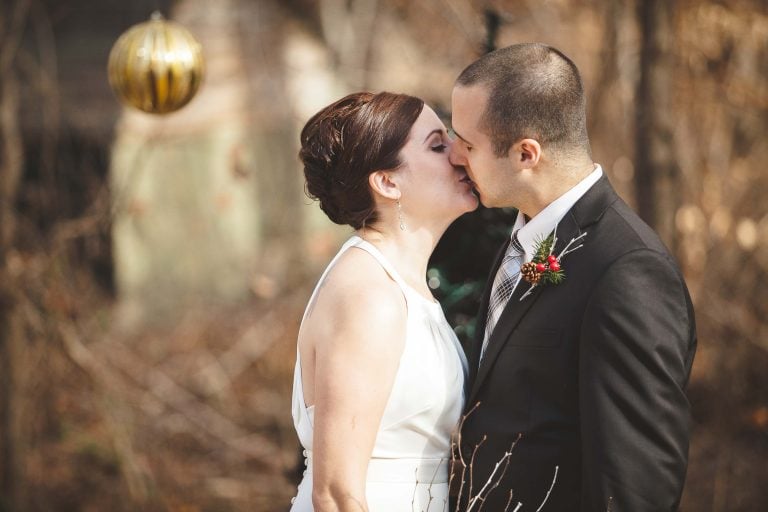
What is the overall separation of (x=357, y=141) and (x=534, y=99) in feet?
2.12

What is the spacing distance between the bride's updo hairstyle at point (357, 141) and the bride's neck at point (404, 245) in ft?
0.28

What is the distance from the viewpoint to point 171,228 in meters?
9.62

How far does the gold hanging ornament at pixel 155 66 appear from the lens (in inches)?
151

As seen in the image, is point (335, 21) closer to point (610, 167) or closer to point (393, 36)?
point (393, 36)

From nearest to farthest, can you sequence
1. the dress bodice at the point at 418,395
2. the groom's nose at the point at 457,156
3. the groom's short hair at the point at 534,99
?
the groom's short hair at the point at 534,99, the dress bodice at the point at 418,395, the groom's nose at the point at 457,156

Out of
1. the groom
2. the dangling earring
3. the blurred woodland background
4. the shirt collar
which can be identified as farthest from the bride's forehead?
the blurred woodland background

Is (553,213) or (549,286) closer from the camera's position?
(549,286)

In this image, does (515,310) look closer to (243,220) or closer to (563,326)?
(563,326)

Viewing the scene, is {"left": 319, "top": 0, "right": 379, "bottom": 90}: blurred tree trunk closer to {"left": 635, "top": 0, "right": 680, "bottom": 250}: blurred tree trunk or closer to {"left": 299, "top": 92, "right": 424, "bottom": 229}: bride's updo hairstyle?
{"left": 635, "top": 0, "right": 680, "bottom": 250}: blurred tree trunk

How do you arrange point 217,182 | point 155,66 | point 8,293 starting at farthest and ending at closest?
point 217,182
point 8,293
point 155,66

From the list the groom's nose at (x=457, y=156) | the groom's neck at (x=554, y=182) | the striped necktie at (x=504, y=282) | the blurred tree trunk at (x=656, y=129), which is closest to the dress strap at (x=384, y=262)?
the striped necktie at (x=504, y=282)

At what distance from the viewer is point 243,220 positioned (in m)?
10.4

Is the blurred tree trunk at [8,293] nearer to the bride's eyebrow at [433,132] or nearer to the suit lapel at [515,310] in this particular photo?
the bride's eyebrow at [433,132]

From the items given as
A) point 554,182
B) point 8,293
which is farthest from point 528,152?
point 8,293
